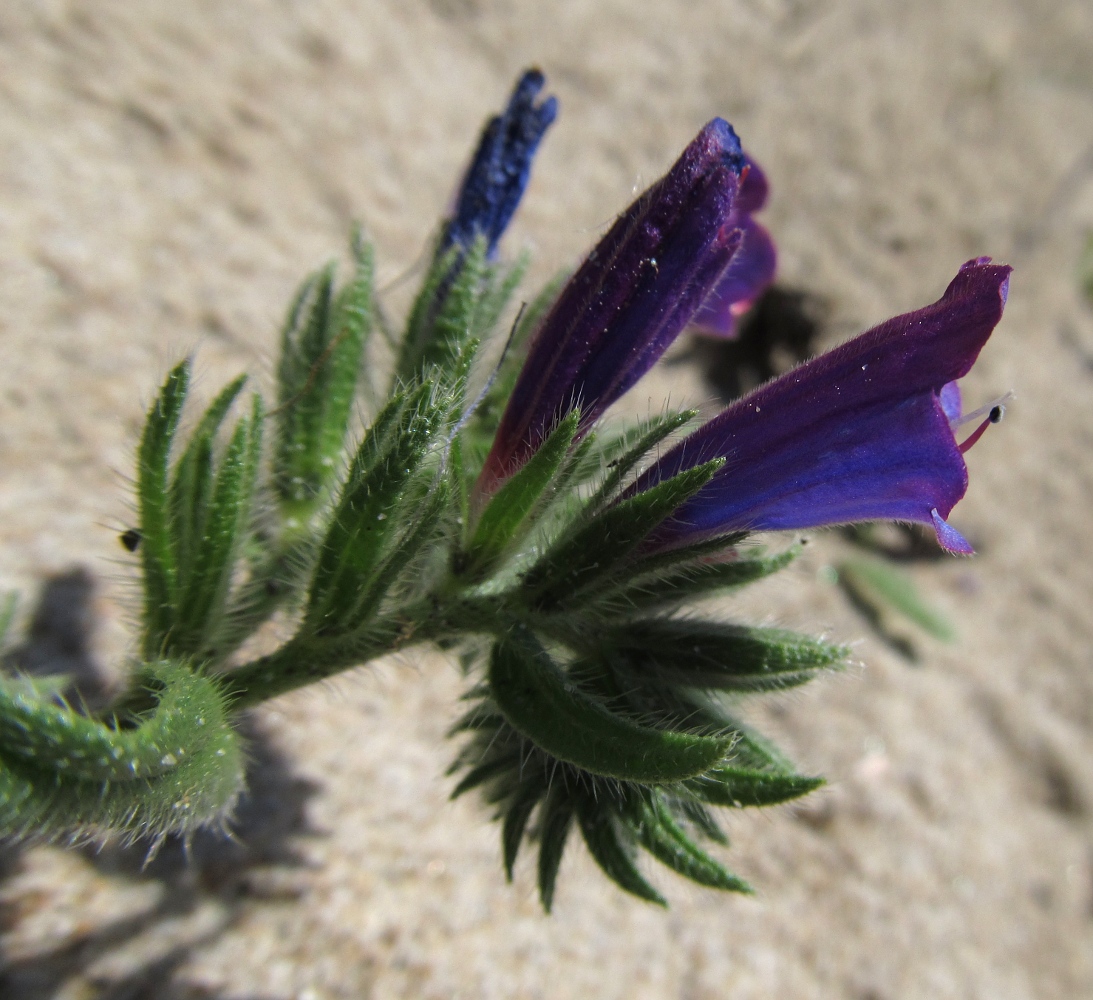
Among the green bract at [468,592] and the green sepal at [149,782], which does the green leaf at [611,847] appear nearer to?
the green bract at [468,592]

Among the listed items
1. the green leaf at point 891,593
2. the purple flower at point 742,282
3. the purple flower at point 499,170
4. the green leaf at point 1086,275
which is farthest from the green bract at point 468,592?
the green leaf at point 1086,275

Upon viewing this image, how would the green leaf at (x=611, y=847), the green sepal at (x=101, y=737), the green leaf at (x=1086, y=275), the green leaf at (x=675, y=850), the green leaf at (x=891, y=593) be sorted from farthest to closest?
the green leaf at (x=1086, y=275)
the green leaf at (x=891, y=593)
the green leaf at (x=611, y=847)
the green leaf at (x=675, y=850)
the green sepal at (x=101, y=737)

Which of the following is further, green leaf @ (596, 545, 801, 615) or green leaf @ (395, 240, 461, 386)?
green leaf @ (395, 240, 461, 386)

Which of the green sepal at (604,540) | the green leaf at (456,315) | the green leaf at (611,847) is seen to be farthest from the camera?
the green leaf at (456,315)

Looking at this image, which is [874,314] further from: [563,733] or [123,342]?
[563,733]

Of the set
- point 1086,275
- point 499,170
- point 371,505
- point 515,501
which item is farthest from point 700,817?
point 1086,275

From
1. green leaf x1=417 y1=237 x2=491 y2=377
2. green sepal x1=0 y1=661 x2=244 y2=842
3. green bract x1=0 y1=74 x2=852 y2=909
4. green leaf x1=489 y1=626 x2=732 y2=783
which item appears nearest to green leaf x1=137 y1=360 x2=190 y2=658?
green bract x1=0 y1=74 x2=852 y2=909

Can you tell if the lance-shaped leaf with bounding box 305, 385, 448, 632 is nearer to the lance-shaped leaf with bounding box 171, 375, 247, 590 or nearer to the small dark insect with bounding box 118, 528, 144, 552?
the lance-shaped leaf with bounding box 171, 375, 247, 590
